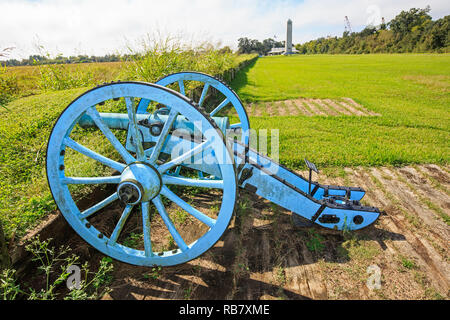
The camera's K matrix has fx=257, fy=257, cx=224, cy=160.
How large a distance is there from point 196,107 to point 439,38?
63334 millimetres

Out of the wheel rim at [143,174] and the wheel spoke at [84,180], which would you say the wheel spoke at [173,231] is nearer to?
the wheel rim at [143,174]

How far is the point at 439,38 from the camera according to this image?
153 feet

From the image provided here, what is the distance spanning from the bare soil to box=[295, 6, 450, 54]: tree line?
5842cm

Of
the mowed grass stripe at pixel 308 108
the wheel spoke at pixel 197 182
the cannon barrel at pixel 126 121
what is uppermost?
the cannon barrel at pixel 126 121

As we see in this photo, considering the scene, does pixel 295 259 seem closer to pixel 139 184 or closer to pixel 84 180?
pixel 139 184

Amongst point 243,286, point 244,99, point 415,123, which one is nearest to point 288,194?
point 243,286

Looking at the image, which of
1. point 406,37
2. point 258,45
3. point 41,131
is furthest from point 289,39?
point 41,131

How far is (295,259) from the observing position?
2215mm

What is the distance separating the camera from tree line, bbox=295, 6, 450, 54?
46812 millimetres

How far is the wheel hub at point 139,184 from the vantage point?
69.0 inches

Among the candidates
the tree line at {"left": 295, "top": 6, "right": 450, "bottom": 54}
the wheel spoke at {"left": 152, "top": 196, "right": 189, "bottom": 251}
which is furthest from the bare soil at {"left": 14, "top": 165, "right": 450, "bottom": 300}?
the tree line at {"left": 295, "top": 6, "right": 450, "bottom": 54}

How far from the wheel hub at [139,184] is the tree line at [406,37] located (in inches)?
2367

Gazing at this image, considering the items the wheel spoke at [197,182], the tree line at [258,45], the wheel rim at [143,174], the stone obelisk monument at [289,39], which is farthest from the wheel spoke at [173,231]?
the stone obelisk monument at [289,39]

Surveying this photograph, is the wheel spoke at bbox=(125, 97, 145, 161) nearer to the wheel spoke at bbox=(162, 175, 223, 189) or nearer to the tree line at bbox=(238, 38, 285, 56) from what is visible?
the wheel spoke at bbox=(162, 175, 223, 189)
